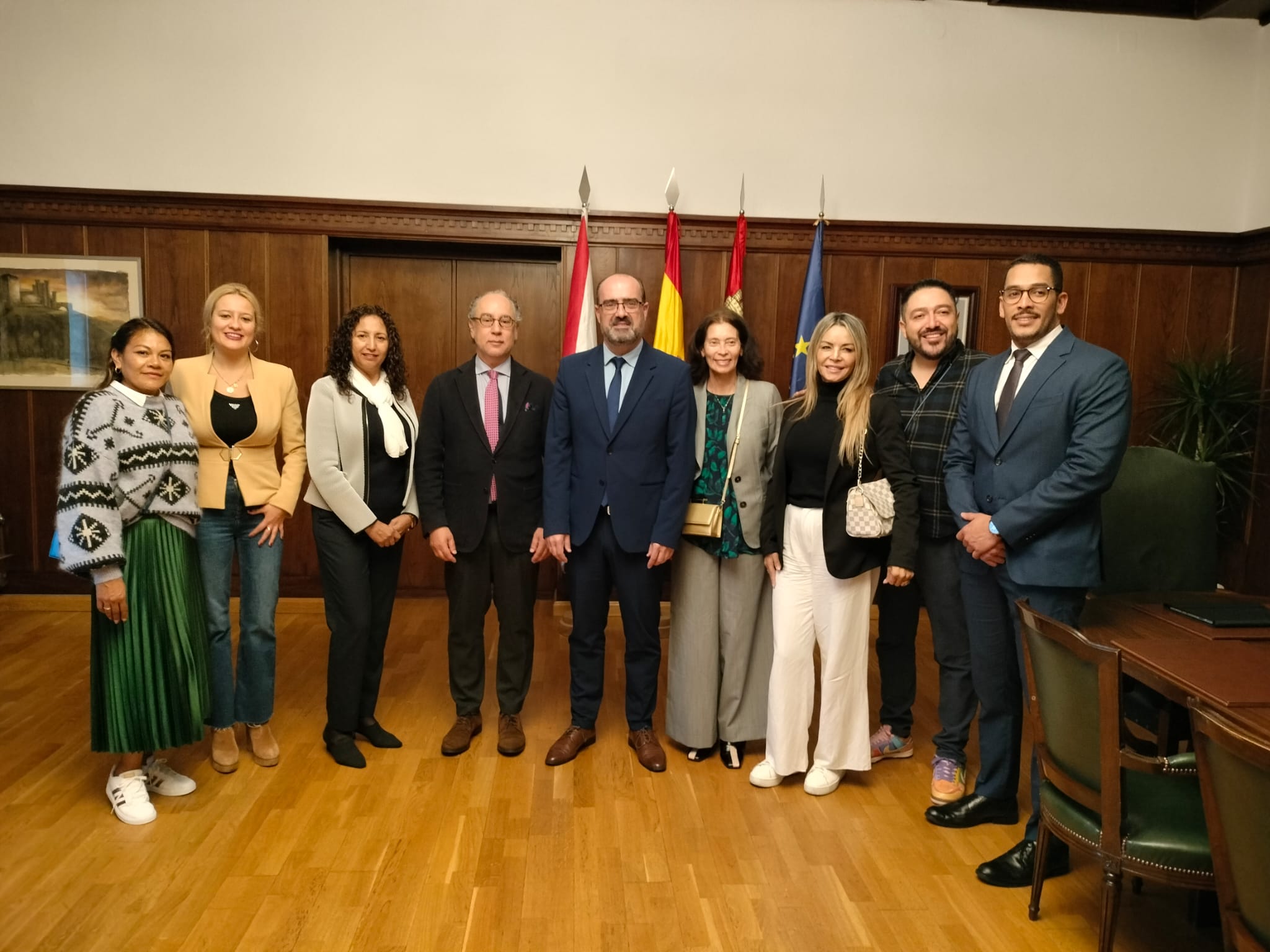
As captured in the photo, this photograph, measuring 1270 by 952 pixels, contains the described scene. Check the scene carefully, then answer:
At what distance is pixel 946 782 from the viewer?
9.63ft

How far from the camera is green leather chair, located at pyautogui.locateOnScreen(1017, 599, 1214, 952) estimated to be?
185 centimetres

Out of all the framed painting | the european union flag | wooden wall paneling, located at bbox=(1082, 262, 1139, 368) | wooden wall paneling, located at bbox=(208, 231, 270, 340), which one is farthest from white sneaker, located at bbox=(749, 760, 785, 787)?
wooden wall paneling, located at bbox=(1082, 262, 1139, 368)

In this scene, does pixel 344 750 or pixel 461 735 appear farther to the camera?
pixel 461 735

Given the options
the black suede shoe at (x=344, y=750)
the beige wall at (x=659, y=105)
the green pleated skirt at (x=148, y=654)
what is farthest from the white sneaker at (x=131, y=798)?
the beige wall at (x=659, y=105)

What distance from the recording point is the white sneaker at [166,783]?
288 centimetres

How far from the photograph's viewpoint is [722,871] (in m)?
2.48

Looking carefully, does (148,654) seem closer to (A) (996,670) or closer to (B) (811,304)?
(A) (996,670)

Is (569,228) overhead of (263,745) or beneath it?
overhead

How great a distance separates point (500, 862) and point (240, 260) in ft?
13.4

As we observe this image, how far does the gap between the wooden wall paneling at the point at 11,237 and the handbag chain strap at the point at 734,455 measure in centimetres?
457

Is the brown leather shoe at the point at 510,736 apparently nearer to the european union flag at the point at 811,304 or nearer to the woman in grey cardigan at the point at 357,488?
the woman in grey cardigan at the point at 357,488

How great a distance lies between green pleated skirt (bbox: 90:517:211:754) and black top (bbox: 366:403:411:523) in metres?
0.64

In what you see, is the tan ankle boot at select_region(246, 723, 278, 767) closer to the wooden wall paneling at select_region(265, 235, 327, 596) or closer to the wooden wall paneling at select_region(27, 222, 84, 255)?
the wooden wall paneling at select_region(265, 235, 327, 596)

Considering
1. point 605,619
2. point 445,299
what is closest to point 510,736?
point 605,619
